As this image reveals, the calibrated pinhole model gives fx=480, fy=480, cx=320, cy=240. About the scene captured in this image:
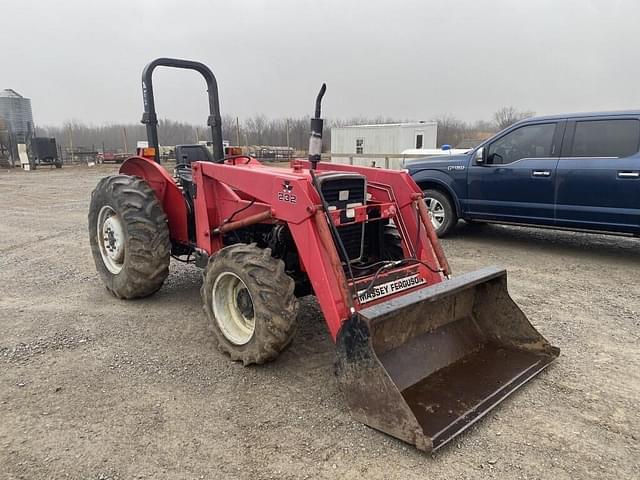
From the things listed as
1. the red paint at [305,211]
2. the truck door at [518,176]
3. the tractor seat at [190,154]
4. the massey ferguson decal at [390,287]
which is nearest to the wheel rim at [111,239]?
the red paint at [305,211]

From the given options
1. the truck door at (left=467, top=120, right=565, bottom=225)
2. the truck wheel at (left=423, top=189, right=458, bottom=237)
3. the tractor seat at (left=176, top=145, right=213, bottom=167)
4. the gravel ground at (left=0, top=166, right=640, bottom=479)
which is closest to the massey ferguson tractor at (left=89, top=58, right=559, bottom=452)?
the gravel ground at (left=0, top=166, right=640, bottom=479)

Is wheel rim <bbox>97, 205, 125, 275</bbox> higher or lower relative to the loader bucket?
higher

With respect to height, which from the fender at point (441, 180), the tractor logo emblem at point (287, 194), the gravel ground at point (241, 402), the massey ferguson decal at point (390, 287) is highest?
the tractor logo emblem at point (287, 194)

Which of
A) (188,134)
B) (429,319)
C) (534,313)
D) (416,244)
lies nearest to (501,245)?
(534,313)

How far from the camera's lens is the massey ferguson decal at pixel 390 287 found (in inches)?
127

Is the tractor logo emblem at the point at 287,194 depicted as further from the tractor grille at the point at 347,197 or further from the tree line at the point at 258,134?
the tree line at the point at 258,134

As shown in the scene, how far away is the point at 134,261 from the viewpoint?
441 cm

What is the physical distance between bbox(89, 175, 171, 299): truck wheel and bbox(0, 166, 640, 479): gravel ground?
0.89ft

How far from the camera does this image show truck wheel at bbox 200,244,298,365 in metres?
3.09

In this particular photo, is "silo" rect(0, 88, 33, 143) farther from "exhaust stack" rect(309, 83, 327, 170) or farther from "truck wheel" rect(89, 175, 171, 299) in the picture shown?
"exhaust stack" rect(309, 83, 327, 170)

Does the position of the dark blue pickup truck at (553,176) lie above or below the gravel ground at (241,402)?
above

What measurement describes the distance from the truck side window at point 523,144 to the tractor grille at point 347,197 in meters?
3.93

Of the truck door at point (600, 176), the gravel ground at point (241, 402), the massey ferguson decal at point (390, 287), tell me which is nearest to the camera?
the gravel ground at point (241, 402)

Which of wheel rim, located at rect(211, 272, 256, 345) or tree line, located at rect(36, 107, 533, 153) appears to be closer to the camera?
wheel rim, located at rect(211, 272, 256, 345)
